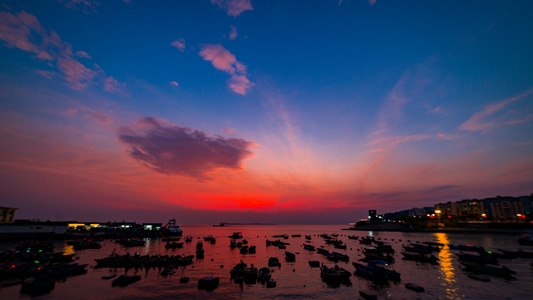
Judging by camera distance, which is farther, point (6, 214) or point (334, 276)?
point (6, 214)

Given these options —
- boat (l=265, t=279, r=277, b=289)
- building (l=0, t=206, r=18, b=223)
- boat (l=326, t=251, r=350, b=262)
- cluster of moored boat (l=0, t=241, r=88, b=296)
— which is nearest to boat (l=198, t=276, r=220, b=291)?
boat (l=265, t=279, r=277, b=289)

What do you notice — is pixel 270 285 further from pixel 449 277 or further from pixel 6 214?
pixel 6 214

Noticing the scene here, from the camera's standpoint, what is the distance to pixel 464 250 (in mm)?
90250

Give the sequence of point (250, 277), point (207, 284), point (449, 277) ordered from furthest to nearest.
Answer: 1. point (449, 277)
2. point (250, 277)
3. point (207, 284)

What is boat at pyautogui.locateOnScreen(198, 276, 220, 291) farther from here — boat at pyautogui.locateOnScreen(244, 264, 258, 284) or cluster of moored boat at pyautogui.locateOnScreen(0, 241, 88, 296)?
cluster of moored boat at pyautogui.locateOnScreen(0, 241, 88, 296)

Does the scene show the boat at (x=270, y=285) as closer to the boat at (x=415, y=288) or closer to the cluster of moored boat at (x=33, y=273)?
the boat at (x=415, y=288)

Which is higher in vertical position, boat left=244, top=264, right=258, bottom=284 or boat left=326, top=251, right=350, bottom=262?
boat left=244, top=264, right=258, bottom=284

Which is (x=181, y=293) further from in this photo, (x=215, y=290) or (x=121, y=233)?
(x=121, y=233)

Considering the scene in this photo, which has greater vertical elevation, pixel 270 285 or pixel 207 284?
pixel 207 284

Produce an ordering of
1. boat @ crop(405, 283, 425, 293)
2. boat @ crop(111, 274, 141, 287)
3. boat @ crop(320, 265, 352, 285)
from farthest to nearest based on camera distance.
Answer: boat @ crop(320, 265, 352, 285), boat @ crop(111, 274, 141, 287), boat @ crop(405, 283, 425, 293)

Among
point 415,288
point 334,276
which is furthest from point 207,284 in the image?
point 415,288

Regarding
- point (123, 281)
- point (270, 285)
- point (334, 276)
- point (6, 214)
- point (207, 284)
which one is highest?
point (6, 214)

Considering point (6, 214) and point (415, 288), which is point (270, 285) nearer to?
point (415, 288)

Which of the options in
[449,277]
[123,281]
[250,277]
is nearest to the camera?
[123,281]
